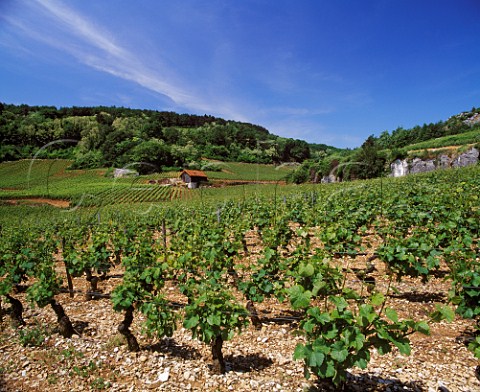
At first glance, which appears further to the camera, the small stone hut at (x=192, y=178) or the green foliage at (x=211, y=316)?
the small stone hut at (x=192, y=178)

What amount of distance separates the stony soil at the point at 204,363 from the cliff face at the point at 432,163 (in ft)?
133

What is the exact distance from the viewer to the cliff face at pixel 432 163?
37.4 meters

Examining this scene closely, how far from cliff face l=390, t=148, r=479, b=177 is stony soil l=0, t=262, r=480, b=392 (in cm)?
4041

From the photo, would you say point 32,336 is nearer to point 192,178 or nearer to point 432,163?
point 432,163

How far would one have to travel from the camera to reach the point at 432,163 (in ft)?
137

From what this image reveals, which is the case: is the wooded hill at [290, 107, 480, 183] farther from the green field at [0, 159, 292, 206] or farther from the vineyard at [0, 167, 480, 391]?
the vineyard at [0, 167, 480, 391]

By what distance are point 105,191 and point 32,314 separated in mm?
43503

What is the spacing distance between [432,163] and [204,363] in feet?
155

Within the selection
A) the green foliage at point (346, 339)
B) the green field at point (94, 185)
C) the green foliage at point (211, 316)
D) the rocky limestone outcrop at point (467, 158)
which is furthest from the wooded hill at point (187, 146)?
the green foliage at point (346, 339)

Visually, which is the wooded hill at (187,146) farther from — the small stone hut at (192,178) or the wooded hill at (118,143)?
the small stone hut at (192,178)

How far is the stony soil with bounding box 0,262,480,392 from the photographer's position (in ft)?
13.2

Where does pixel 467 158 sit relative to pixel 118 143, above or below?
below

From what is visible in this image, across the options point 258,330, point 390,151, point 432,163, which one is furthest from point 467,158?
point 258,330

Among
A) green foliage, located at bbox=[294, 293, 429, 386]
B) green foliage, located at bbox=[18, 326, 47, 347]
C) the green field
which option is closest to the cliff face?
the green field
